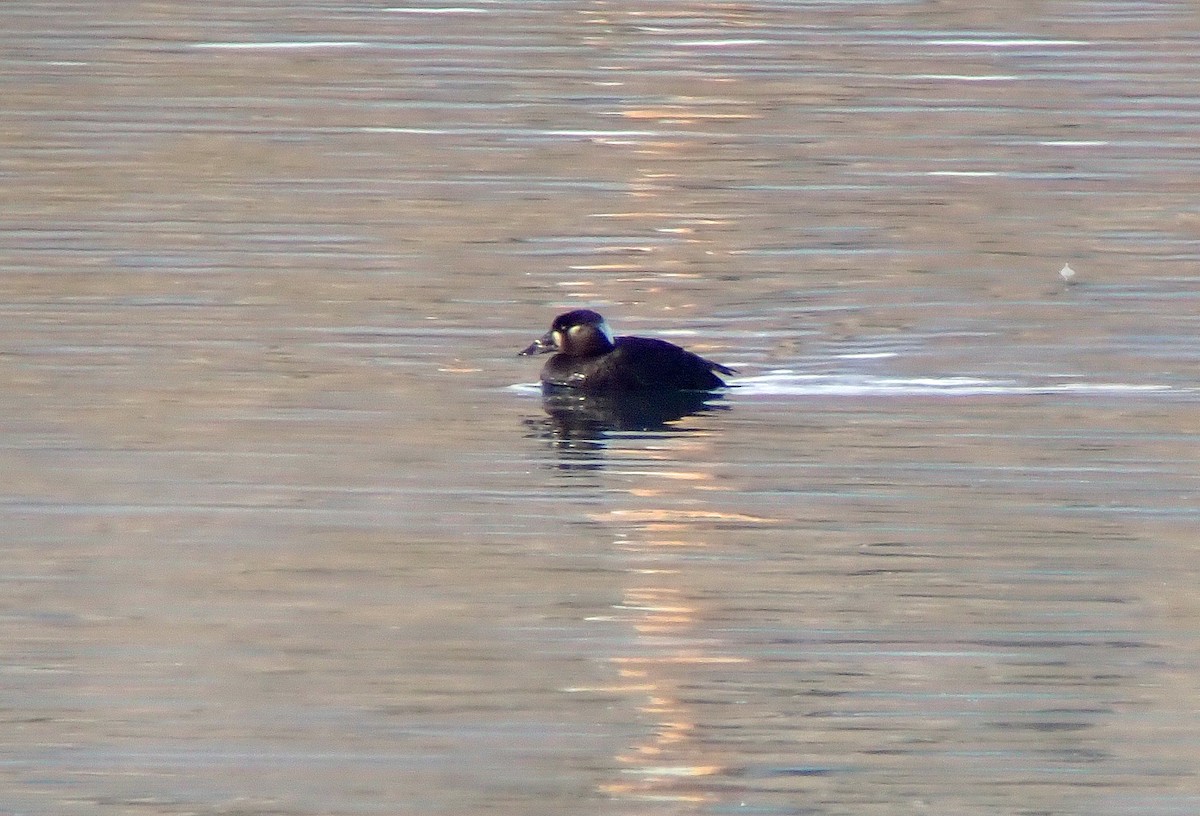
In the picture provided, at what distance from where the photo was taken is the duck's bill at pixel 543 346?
1156 centimetres

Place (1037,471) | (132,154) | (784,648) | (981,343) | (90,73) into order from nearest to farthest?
(784,648)
(1037,471)
(981,343)
(132,154)
(90,73)

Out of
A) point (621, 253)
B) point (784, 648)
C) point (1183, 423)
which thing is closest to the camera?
point (784, 648)

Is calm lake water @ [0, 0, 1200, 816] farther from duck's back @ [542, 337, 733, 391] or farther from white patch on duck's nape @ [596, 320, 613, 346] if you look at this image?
white patch on duck's nape @ [596, 320, 613, 346]

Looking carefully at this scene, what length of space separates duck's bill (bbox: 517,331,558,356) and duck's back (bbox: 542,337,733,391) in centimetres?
10

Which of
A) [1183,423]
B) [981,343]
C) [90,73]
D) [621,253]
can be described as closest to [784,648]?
[1183,423]

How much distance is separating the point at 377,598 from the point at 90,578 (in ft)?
Result: 3.28

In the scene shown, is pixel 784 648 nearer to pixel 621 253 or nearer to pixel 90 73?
pixel 621 253

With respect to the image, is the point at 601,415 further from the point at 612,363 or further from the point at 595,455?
the point at 595,455

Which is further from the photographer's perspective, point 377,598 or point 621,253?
point 621,253

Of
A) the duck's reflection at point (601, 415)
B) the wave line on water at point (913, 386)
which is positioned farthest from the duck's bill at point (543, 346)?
the wave line on water at point (913, 386)

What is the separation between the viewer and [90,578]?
841 centimetres

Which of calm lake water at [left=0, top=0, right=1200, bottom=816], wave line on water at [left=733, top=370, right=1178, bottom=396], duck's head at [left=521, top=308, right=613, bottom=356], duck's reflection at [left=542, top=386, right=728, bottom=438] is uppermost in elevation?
duck's head at [left=521, top=308, right=613, bottom=356]

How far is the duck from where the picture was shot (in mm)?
11195

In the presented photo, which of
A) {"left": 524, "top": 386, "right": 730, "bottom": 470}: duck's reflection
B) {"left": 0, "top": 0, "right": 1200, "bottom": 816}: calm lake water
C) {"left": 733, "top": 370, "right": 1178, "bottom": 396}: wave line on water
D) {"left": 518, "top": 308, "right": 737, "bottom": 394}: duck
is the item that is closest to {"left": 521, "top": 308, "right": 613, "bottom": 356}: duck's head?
{"left": 518, "top": 308, "right": 737, "bottom": 394}: duck
